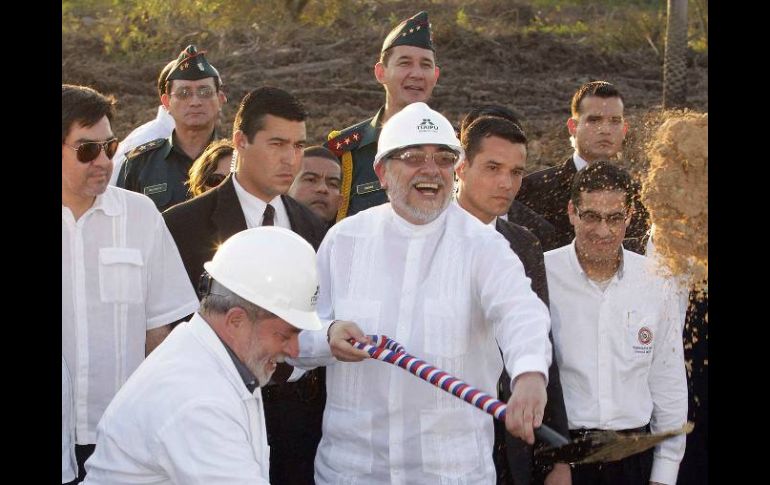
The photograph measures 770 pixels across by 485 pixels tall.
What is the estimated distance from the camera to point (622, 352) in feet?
17.0

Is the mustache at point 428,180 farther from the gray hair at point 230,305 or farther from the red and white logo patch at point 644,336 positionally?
the red and white logo patch at point 644,336

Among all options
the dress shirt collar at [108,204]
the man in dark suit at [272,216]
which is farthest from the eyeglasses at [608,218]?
the dress shirt collar at [108,204]

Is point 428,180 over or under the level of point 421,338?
over

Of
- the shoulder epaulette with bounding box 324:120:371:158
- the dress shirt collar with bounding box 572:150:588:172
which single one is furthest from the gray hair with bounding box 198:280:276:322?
the dress shirt collar with bounding box 572:150:588:172

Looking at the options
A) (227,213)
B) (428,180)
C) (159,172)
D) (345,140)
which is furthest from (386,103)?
(428,180)

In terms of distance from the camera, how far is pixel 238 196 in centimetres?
525

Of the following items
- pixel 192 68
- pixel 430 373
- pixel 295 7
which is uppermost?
pixel 295 7

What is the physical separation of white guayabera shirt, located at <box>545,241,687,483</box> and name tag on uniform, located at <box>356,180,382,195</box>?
1252mm

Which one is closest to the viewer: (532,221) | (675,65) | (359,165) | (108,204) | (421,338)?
(421,338)

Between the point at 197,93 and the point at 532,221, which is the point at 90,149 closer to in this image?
the point at 532,221

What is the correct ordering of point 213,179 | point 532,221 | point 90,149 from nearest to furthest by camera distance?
point 90,149
point 532,221
point 213,179

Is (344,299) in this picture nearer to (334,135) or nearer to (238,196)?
(238,196)

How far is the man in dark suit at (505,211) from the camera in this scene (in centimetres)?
493

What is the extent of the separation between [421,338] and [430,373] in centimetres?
23
